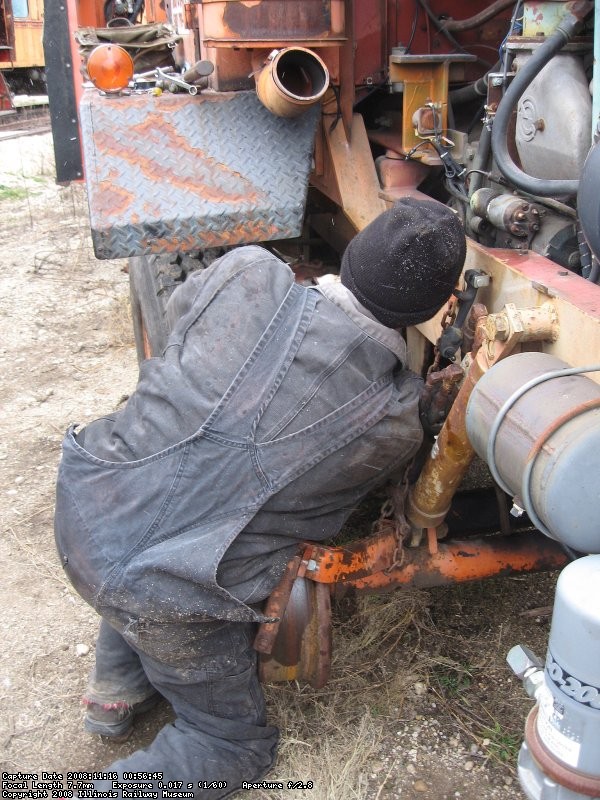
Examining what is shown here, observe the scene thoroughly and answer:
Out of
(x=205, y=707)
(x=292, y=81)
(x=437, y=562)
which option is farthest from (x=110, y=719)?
(x=292, y=81)

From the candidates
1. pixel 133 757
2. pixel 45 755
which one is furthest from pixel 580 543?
pixel 45 755

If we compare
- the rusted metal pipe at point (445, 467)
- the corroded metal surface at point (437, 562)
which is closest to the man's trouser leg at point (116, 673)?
the corroded metal surface at point (437, 562)

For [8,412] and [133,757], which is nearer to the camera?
[133,757]

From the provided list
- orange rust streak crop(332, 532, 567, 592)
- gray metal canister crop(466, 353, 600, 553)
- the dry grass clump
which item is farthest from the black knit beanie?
the dry grass clump

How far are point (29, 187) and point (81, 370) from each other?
179 inches

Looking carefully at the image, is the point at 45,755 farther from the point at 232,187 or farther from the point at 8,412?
the point at 8,412

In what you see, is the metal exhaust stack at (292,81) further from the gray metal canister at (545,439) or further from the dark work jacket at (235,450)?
the gray metal canister at (545,439)

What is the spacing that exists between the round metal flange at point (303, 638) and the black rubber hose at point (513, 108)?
107 cm

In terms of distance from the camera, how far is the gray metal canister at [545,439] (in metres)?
1.30

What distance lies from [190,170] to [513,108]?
0.92 meters

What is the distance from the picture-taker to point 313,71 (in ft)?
7.68

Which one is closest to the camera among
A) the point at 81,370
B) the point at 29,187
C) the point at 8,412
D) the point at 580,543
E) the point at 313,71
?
the point at 580,543

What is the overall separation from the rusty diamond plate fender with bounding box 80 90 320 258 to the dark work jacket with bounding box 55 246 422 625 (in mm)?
545

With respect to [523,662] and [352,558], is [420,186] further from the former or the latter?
[523,662]
